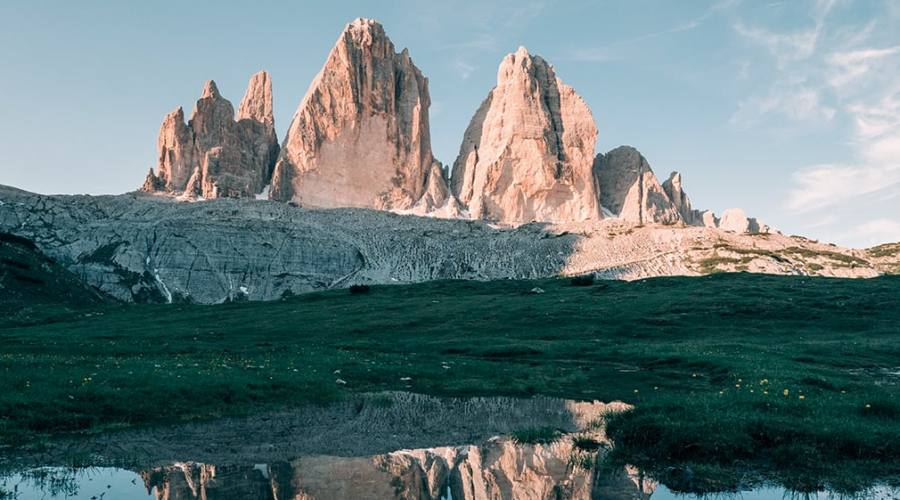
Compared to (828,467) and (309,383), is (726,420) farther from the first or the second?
(309,383)

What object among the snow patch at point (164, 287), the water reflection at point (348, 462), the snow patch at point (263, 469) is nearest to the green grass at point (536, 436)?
the water reflection at point (348, 462)

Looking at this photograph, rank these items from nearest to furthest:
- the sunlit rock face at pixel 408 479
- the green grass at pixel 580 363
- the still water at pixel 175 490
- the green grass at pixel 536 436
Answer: the still water at pixel 175 490
the sunlit rock face at pixel 408 479
the green grass at pixel 580 363
the green grass at pixel 536 436

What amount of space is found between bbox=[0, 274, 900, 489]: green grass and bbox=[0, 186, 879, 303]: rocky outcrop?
1897 inches

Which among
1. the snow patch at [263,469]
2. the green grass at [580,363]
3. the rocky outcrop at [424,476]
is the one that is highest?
the green grass at [580,363]

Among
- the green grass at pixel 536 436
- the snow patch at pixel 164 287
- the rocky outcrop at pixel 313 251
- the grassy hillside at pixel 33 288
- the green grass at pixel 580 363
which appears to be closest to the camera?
the green grass at pixel 580 363

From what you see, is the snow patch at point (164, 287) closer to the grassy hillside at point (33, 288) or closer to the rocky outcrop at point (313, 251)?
the rocky outcrop at point (313, 251)

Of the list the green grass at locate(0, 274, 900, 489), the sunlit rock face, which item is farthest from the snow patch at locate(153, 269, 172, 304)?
the sunlit rock face

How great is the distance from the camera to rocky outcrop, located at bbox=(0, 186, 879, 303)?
13600 centimetres

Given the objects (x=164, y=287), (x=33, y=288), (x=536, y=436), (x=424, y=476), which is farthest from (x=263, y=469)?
(x=164, y=287)

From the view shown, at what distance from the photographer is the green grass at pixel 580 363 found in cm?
1602

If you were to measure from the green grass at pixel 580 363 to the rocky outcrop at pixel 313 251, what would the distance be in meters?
48.2

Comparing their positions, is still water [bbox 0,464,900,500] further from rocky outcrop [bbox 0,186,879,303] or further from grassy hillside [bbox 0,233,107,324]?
rocky outcrop [bbox 0,186,879,303]

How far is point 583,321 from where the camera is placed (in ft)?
208

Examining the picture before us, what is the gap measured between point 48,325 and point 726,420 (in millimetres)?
72741
